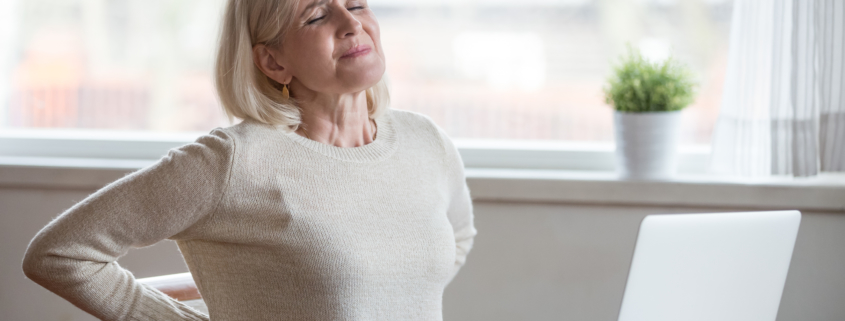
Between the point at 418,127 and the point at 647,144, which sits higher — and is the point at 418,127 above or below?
above

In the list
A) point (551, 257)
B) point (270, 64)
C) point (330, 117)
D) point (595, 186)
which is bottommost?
point (551, 257)

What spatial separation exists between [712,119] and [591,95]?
13.4 inches

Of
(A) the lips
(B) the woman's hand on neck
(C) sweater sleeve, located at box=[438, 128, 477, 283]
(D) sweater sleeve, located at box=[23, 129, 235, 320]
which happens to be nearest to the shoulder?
(C) sweater sleeve, located at box=[438, 128, 477, 283]

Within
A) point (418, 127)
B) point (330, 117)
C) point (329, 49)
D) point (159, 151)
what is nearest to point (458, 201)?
point (418, 127)

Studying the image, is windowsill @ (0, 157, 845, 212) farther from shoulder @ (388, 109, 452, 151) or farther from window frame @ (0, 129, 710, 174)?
shoulder @ (388, 109, 452, 151)

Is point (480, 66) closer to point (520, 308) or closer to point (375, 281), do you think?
point (520, 308)

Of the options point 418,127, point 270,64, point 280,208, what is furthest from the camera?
point 418,127

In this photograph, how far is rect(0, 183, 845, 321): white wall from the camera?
1.71m

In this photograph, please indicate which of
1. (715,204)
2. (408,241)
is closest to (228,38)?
(408,241)

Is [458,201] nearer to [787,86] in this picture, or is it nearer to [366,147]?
[366,147]

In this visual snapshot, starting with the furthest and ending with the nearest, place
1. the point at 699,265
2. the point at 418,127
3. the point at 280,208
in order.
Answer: the point at 418,127, the point at 280,208, the point at 699,265

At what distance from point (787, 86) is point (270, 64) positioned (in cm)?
121

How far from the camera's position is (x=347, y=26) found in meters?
1.10

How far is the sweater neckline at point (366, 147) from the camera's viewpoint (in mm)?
1126
